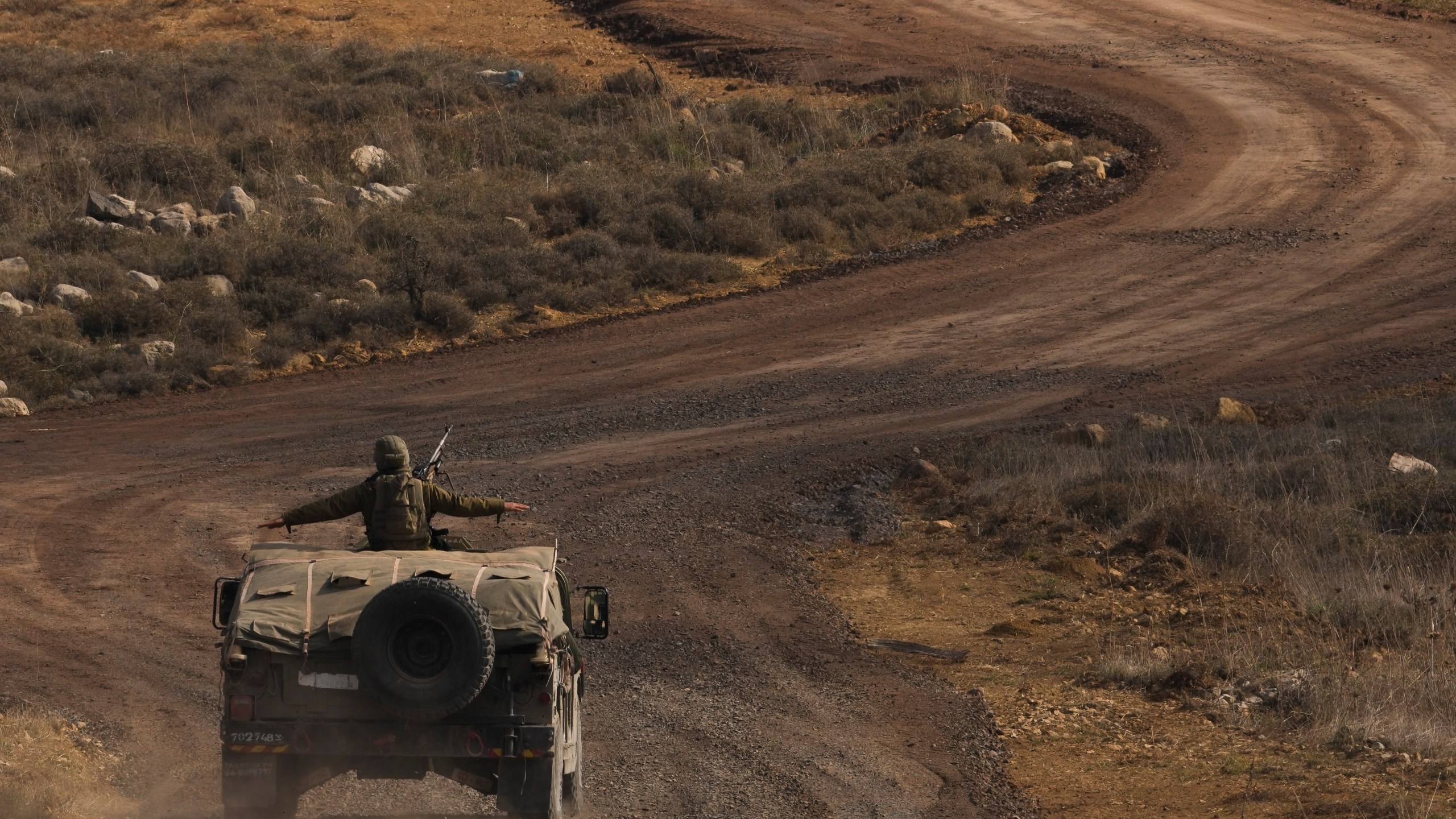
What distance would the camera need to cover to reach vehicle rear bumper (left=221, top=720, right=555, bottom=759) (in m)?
6.67

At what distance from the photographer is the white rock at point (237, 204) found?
79.2 feet

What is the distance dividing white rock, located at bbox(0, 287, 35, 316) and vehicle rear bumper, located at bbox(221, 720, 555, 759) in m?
15.2

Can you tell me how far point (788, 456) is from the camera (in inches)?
653

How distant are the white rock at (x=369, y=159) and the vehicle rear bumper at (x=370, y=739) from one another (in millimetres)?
21207

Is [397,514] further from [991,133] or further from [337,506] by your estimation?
[991,133]

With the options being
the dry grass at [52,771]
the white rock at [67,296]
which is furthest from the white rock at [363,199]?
the dry grass at [52,771]

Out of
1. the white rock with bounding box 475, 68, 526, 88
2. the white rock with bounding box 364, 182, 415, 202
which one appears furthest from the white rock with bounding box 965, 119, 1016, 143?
the white rock with bounding box 475, 68, 526, 88

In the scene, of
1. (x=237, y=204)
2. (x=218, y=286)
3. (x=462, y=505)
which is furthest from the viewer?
(x=237, y=204)

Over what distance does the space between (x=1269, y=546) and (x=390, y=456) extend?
8140mm

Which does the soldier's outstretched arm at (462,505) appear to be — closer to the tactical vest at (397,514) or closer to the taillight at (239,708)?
the tactical vest at (397,514)

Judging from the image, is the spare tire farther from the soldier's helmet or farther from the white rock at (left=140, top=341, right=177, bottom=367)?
the white rock at (left=140, top=341, right=177, bottom=367)

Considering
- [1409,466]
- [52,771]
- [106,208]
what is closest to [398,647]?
[52,771]

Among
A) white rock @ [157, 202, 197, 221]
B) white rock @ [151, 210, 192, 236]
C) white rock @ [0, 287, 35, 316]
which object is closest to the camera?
white rock @ [0, 287, 35, 316]

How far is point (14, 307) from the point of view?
65.2 feet
